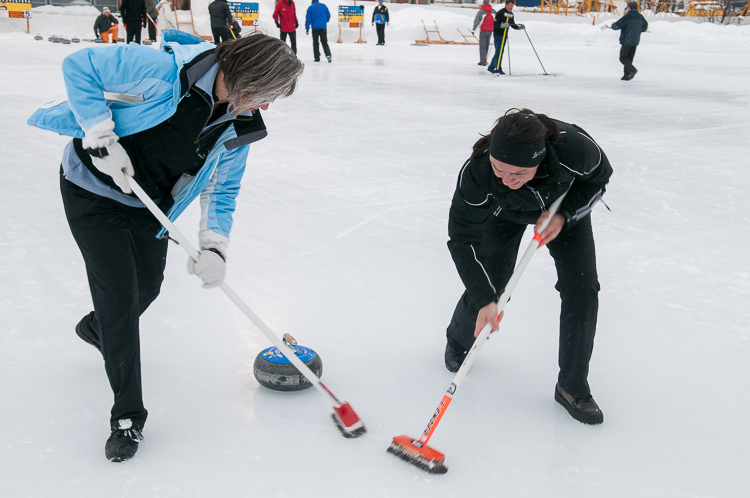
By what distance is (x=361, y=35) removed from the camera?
21.5m

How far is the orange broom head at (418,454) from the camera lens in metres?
1.79

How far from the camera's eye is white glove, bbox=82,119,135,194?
5.24ft

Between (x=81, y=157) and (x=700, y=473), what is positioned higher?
(x=81, y=157)

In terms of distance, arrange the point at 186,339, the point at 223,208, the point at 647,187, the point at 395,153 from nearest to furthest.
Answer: the point at 223,208 → the point at 186,339 → the point at 647,187 → the point at 395,153

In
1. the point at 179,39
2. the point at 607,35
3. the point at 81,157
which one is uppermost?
the point at 179,39

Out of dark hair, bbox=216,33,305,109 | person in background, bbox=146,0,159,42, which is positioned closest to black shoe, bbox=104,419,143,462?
dark hair, bbox=216,33,305,109

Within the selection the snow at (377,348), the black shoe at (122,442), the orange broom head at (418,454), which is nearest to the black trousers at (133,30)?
the snow at (377,348)

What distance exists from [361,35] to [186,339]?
20.6 m

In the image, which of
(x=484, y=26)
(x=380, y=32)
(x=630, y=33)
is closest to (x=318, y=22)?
(x=484, y=26)

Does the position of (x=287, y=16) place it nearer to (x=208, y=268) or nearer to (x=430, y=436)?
(x=208, y=268)

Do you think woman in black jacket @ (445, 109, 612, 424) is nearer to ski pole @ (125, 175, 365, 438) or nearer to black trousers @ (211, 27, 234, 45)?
ski pole @ (125, 175, 365, 438)

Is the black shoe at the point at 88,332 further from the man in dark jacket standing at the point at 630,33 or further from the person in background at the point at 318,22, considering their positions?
the person in background at the point at 318,22

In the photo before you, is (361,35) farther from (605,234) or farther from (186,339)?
(186,339)

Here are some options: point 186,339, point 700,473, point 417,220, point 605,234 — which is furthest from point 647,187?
point 186,339
